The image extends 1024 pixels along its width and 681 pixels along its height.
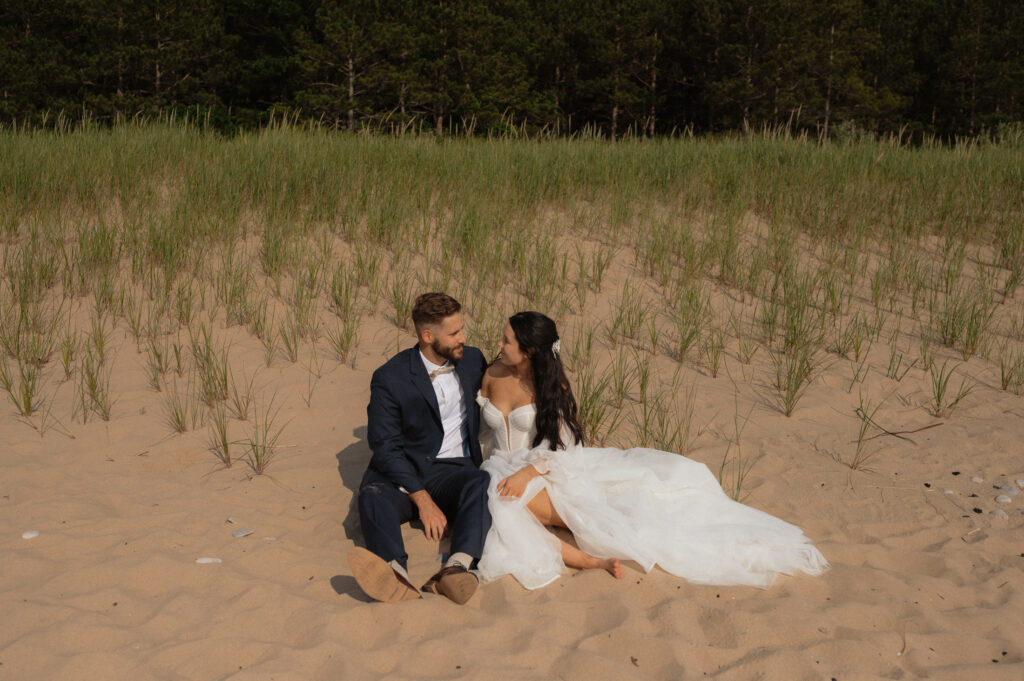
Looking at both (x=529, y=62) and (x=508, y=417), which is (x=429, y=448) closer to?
(x=508, y=417)

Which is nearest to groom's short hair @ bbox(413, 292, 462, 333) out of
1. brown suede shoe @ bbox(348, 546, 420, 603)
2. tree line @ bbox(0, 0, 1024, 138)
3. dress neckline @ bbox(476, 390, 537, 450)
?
dress neckline @ bbox(476, 390, 537, 450)

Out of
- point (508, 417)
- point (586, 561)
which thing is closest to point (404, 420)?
point (508, 417)

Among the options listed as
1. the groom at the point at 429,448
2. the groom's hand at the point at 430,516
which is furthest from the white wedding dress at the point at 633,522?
the groom's hand at the point at 430,516

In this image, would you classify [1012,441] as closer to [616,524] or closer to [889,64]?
[616,524]

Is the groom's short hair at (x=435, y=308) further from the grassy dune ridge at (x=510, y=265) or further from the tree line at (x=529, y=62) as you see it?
the tree line at (x=529, y=62)

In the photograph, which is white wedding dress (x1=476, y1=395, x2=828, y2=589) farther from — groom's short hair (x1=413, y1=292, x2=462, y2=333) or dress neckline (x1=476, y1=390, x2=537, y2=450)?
groom's short hair (x1=413, y1=292, x2=462, y2=333)

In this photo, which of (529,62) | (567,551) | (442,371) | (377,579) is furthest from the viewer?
(529,62)

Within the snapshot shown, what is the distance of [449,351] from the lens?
4.05m

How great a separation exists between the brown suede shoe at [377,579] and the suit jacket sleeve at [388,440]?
61 centimetres

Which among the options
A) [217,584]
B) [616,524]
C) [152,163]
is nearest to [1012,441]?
[616,524]

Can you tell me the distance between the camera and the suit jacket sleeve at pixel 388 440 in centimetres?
385

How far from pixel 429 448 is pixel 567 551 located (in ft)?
2.91

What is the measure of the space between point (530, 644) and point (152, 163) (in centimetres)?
634

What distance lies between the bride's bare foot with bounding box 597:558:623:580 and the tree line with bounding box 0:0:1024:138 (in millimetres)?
17337
